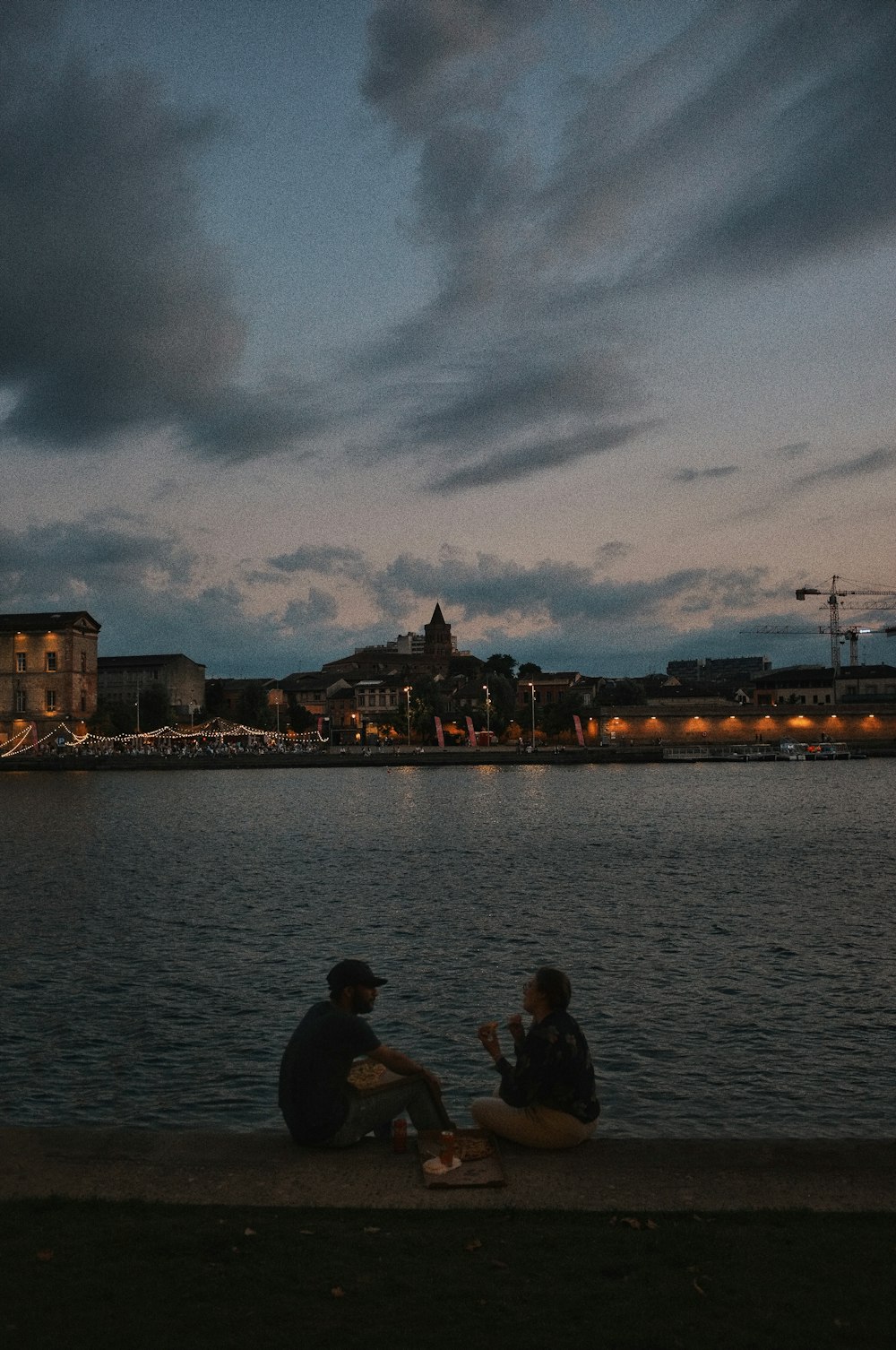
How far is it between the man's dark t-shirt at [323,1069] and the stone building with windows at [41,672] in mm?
146939

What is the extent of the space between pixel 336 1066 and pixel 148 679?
172 m

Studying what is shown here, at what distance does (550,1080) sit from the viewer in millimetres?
8602

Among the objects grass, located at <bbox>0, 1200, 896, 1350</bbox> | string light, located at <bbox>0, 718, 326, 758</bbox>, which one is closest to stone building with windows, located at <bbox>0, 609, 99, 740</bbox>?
string light, located at <bbox>0, 718, 326, 758</bbox>

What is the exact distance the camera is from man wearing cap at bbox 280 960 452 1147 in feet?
28.1

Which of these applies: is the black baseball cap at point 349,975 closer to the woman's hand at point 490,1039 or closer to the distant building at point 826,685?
the woman's hand at point 490,1039

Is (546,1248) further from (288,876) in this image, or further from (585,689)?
(585,689)

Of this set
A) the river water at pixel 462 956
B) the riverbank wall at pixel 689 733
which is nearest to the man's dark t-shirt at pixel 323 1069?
the river water at pixel 462 956

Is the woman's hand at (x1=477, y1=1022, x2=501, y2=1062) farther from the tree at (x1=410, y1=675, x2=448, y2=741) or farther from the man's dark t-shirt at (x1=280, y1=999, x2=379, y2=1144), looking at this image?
the tree at (x1=410, y1=675, x2=448, y2=741)

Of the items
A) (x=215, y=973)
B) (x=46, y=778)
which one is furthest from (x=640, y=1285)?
(x=46, y=778)

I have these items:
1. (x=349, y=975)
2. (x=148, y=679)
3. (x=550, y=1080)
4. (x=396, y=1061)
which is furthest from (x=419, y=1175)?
(x=148, y=679)

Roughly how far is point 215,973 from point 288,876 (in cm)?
1666

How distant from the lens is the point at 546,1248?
22.5 ft

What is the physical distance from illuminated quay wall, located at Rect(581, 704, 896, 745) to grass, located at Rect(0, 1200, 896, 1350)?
147066 millimetres

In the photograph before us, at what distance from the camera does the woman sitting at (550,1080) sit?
857cm
